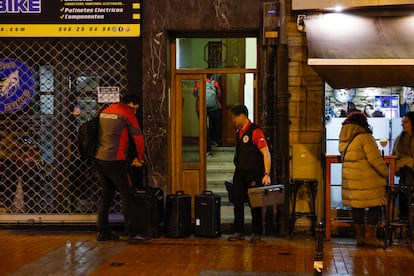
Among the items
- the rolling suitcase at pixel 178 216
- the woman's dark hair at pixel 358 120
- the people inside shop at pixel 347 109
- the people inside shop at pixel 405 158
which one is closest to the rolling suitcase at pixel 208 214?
the rolling suitcase at pixel 178 216

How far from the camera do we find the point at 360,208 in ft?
26.1

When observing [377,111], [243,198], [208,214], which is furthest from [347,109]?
[208,214]

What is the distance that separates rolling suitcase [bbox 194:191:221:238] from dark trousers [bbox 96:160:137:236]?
35.7 inches

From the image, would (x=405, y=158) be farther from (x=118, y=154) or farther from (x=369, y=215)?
(x=118, y=154)

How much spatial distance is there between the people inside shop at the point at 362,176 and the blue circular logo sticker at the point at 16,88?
4.59m

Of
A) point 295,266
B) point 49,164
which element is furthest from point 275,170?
point 49,164

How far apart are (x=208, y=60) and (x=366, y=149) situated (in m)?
2.78

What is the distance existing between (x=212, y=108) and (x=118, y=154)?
1974 mm

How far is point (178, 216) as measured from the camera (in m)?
8.34

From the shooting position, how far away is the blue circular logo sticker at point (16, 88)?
9.02 meters

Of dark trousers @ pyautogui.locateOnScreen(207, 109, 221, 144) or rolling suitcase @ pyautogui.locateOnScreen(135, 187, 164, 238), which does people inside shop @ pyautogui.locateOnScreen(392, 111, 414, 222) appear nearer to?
dark trousers @ pyautogui.locateOnScreen(207, 109, 221, 144)

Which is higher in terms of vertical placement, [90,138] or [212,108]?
[212,108]

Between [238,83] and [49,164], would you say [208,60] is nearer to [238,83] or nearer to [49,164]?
[238,83]

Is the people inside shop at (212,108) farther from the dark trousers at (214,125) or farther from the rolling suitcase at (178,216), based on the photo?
the rolling suitcase at (178,216)
